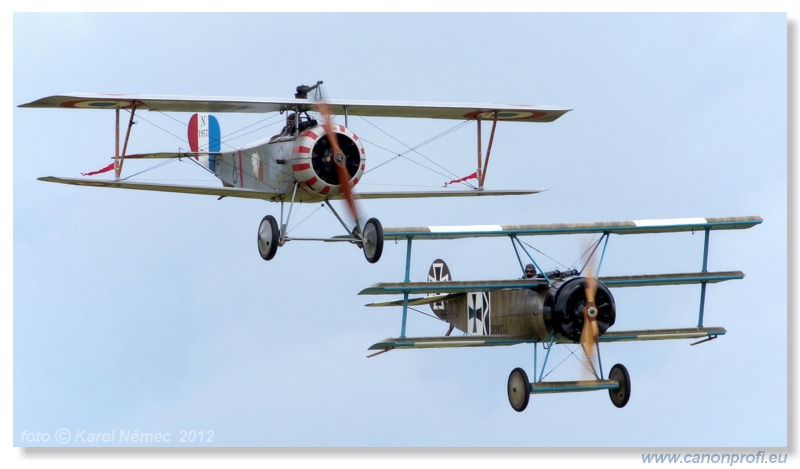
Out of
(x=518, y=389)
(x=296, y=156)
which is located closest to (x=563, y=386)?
(x=518, y=389)

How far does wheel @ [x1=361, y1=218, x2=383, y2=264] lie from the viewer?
27.7 metres

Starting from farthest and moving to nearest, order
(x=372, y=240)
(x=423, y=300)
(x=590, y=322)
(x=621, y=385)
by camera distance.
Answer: (x=423, y=300) < (x=621, y=385) < (x=590, y=322) < (x=372, y=240)

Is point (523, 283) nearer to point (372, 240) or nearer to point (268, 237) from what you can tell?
point (372, 240)

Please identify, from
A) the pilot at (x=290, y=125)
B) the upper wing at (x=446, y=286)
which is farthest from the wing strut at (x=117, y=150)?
the upper wing at (x=446, y=286)

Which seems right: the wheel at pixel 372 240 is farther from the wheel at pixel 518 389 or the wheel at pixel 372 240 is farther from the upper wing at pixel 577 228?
the wheel at pixel 518 389

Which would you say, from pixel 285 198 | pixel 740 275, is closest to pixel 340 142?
pixel 285 198

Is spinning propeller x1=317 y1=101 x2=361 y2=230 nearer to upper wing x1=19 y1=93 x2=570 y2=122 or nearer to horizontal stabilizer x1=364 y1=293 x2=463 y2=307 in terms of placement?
upper wing x1=19 y1=93 x2=570 y2=122

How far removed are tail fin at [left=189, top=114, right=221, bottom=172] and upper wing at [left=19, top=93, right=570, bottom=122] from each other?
9.28ft

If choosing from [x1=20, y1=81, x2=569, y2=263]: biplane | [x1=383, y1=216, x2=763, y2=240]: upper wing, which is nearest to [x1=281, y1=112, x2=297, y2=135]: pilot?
[x1=20, y1=81, x2=569, y2=263]: biplane

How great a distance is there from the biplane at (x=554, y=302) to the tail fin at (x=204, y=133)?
401cm

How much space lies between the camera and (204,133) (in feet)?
106

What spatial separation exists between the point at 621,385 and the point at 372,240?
3.76 m

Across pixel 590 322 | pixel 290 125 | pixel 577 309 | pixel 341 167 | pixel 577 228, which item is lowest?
pixel 590 322

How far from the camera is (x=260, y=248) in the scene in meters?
28.6
